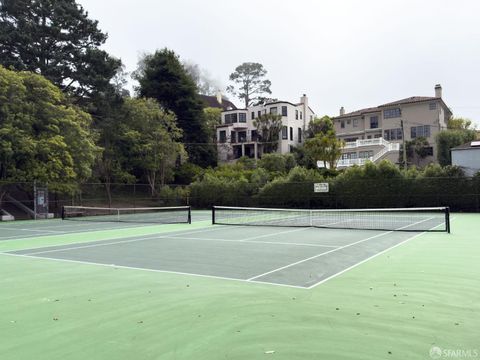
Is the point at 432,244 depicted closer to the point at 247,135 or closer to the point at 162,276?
the point at 162,276

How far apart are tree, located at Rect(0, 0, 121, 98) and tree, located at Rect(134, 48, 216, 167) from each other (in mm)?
8995

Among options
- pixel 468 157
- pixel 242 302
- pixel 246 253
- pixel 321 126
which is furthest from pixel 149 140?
pixel 242 302

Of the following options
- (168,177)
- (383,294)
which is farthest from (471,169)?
(383,294)

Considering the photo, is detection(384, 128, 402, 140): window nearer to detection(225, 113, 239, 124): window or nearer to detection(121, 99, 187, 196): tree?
detection(225, 113, 239, 124): window

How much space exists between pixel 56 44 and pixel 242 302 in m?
39.2

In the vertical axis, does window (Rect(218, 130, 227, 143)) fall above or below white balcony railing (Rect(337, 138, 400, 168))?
above

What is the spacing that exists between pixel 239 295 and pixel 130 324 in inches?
70.5

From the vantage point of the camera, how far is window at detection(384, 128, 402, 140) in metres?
50.6

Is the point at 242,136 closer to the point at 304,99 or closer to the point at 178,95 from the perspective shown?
the point at 304,99

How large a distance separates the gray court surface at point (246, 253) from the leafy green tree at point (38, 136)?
1504 centimetres

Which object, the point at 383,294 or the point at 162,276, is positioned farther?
the point at 162,276

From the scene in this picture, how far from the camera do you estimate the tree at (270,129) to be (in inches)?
2083

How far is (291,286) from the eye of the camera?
6758 millimetres

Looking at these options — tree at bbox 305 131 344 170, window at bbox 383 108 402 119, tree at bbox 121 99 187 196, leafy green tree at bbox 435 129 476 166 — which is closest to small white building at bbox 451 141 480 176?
leafy green tree at bbox 435 129 476 166
